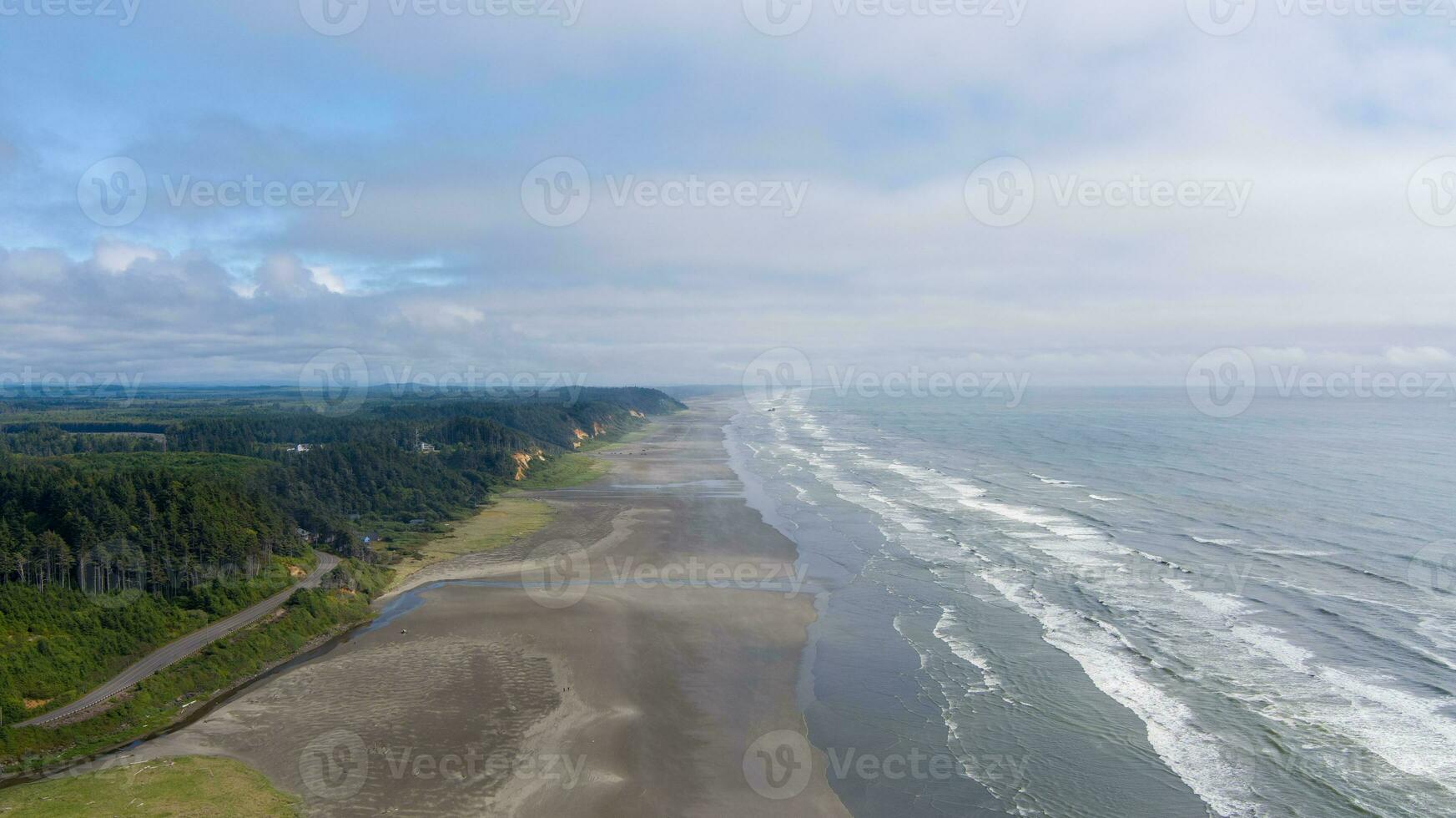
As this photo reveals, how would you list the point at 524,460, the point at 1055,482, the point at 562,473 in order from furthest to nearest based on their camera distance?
the point at 524,460
the point at 562,473
the point at 1055,482

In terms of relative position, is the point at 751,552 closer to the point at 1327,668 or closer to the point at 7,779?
the point at 1327,668

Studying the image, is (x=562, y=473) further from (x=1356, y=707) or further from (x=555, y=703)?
(x=1356, y=707)

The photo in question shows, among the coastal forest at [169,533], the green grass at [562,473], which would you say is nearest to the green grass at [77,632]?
the coastal forest at [169,533]

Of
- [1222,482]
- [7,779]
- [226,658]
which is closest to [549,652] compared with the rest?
[226,658]

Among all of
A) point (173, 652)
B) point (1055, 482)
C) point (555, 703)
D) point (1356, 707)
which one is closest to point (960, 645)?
point (1356, 707)

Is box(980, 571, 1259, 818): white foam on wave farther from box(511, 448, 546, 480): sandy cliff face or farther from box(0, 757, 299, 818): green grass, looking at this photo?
box(511, 448, 546, 480): sandy cliff face

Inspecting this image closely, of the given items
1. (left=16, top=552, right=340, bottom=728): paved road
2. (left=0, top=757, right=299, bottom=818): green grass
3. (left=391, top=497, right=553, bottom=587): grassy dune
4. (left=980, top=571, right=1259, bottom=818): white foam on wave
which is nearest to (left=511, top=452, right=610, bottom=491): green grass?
(left=391, top=497, right=553, bottom=587): grassy dune

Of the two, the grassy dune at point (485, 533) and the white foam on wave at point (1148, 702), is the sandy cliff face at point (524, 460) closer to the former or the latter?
the grassy dune at point (485, 533)
